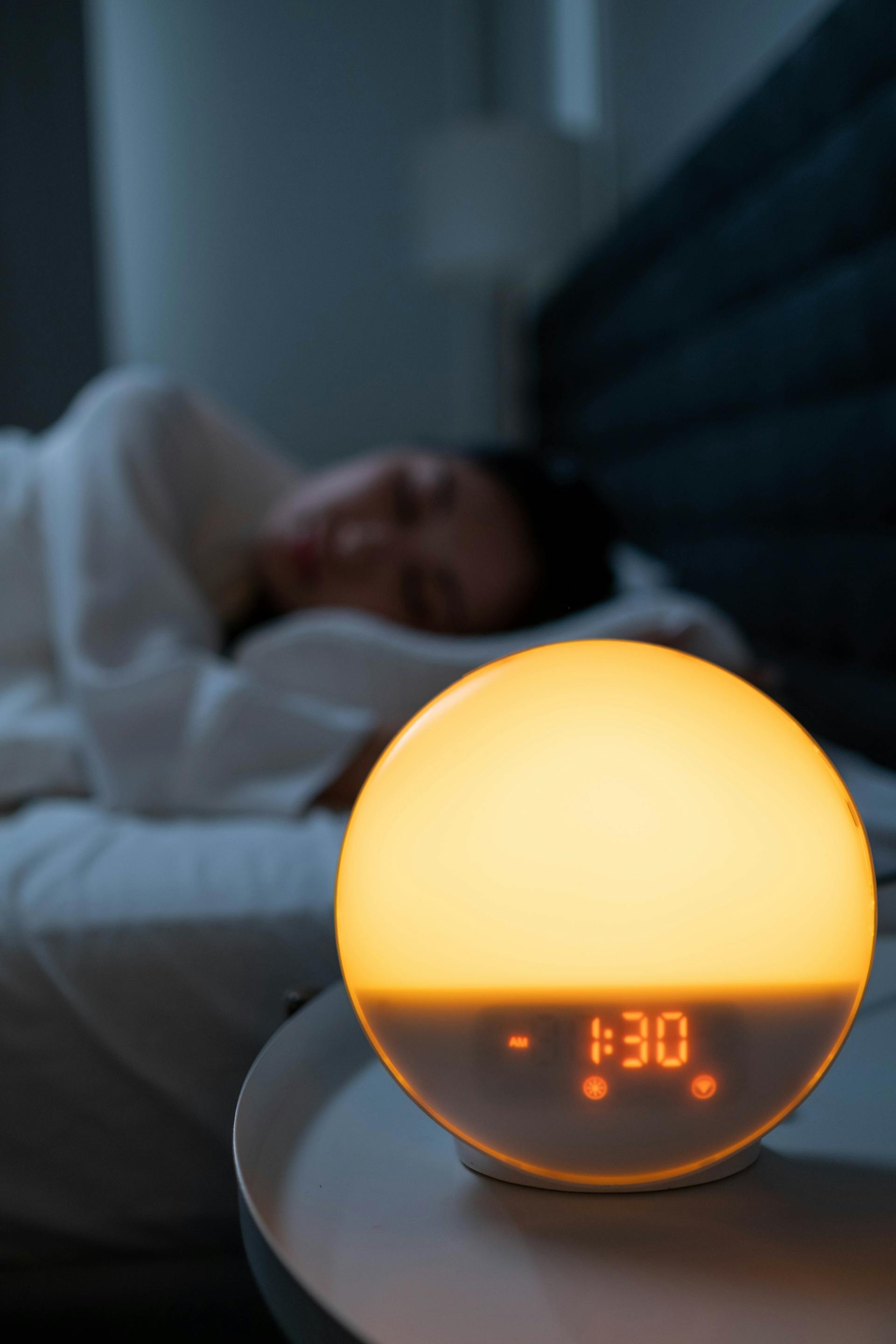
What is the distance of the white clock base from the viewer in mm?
350

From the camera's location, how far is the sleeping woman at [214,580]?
0.91 metres

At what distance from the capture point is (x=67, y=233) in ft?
8.95

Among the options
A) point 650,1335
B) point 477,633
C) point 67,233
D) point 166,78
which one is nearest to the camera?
point 650,1335

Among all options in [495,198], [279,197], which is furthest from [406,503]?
[279,197]

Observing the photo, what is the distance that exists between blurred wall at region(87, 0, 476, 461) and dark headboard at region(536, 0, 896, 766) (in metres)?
1.55

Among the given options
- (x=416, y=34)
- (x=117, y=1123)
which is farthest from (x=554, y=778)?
(x=416, y=34)

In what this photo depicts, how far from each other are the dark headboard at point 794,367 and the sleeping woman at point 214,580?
8.8 inches

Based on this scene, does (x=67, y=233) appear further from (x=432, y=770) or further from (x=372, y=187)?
(x=432, y=770)

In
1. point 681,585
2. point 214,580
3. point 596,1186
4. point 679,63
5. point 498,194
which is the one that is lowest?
point 681,585

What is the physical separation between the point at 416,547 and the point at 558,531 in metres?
0.20

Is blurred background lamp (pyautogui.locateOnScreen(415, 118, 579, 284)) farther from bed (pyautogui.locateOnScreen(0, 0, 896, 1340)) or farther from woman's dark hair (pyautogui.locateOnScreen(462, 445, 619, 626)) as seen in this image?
woman's dark hair (pyautogui.locateOnScreen(462, 445, 619, 626))

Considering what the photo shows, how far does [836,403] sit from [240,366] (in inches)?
93.3

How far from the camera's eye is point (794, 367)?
1180 mm

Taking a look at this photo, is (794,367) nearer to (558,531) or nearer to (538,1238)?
(558,531)
